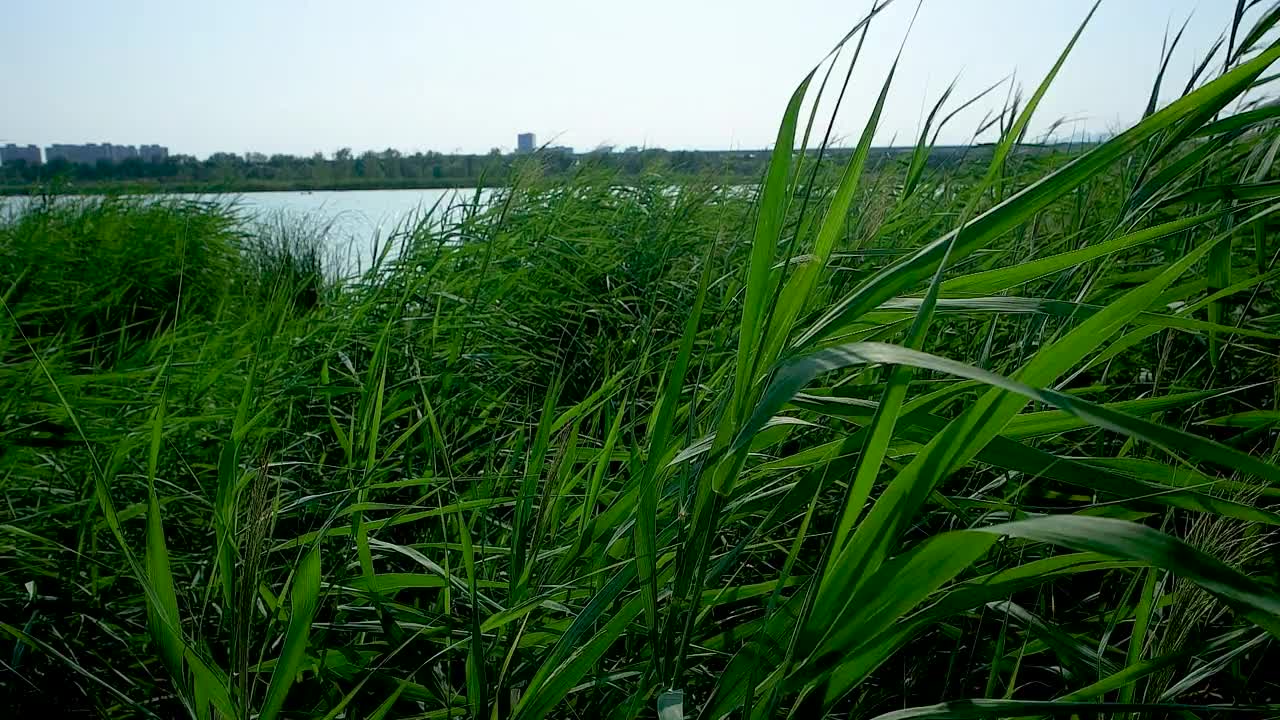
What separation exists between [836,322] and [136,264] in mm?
3997

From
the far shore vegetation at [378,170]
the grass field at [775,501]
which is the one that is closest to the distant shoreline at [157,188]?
the far shore vegetation at [378,170]

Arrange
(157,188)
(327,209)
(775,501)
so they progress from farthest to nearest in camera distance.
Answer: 1. (327,209)
2. (157,188)
3. (775,501)

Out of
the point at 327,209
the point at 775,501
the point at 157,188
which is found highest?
the point at 157,188

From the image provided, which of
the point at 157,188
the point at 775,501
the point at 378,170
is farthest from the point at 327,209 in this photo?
the point at 775,501

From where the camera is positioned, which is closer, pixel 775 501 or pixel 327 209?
pixel 775 501

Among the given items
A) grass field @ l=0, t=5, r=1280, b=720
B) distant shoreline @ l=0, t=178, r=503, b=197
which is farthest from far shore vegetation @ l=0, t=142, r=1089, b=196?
grass field @ l=0, t=5, r=1280, b=720

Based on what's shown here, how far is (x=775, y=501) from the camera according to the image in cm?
96

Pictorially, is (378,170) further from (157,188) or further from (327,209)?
(157,188)

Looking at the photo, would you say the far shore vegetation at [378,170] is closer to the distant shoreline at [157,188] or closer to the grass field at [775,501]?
the distant shoreline at [157,188]

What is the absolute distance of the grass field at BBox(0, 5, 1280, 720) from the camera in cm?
62

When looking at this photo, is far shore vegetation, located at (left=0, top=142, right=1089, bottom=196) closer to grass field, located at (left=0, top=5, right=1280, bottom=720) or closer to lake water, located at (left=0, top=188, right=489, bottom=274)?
lake water, located at (left=0, top=188, right=489, bottom=274)

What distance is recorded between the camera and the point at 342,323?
7.06 feet

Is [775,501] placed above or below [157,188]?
below

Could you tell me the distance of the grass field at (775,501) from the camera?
24.4 inches
